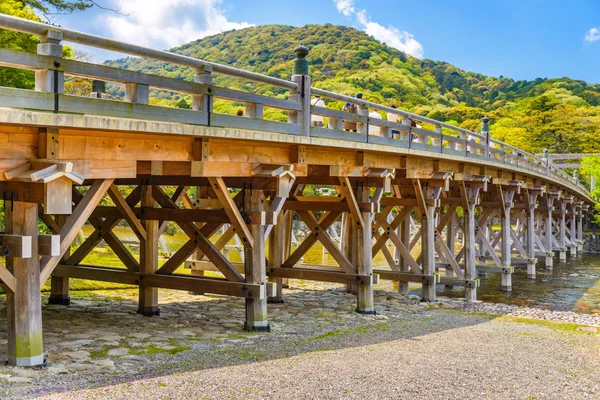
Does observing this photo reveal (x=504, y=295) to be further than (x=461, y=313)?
Yes

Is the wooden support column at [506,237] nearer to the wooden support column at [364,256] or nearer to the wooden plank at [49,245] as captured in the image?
the wooden support column at [364,256]

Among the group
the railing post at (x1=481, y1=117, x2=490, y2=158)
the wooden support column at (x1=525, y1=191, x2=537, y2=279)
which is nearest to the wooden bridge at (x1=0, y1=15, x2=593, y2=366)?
the railing post at (x1=481, y1=117, x2=490, y2=158)

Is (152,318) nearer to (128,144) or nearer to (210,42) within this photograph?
(128,144)

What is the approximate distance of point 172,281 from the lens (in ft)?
34.1

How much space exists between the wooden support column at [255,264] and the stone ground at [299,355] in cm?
29

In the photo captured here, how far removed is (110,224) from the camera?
11266mm

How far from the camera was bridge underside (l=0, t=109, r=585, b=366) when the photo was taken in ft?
21.2

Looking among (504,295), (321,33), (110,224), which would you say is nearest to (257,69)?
(321,33)

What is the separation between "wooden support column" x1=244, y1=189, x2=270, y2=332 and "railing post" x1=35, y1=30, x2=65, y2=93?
378cm

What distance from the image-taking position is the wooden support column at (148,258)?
35.4ft

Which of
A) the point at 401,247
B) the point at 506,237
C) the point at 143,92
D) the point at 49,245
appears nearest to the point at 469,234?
the point at 401,247

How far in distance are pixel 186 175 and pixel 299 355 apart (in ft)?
10.6

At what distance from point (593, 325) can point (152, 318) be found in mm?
8531

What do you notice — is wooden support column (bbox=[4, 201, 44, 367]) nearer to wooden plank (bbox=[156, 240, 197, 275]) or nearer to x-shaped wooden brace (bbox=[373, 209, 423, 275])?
wooden plank (bbox=[156, 240, 197, 275])
